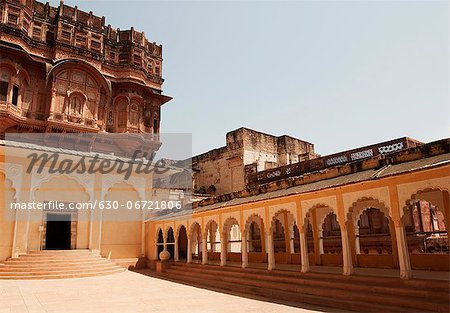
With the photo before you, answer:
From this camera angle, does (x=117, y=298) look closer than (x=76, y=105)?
Yes

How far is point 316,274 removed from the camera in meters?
10.1

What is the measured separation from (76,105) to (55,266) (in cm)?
1255

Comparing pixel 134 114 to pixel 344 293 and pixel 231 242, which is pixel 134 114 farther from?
pixel 344 293

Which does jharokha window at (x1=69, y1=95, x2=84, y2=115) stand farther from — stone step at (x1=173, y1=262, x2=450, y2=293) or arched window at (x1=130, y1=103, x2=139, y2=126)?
stone step at (x1=173, y1=262, x2=450, y2=293)

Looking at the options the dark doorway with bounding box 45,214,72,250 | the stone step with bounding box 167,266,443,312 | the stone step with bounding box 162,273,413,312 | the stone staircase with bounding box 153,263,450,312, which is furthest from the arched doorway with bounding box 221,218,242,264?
the dark doorway with bounding box 45,214,72,250

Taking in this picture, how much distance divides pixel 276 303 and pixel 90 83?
21.6m

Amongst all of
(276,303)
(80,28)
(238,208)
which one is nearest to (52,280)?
(238,208)

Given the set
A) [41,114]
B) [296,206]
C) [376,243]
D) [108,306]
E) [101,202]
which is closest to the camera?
[108,306]

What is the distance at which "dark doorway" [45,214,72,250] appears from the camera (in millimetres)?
18328

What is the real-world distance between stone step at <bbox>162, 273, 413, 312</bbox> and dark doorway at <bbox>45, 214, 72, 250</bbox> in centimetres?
862

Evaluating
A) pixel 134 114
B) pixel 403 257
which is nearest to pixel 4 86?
pixel 134 114

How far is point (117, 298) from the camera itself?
33.2ft

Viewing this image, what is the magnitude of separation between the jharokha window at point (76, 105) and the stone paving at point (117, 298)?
13.2m

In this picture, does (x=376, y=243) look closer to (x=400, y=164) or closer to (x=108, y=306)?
(x=400, y=164)
